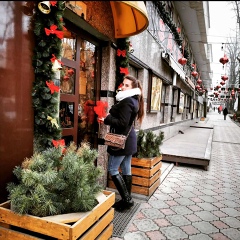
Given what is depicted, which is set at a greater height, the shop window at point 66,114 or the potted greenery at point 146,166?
the shop window at point 66,114

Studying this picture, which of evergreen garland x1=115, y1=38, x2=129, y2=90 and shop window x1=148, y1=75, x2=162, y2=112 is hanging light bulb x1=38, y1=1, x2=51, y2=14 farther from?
shop window x1=148, y1=75, x2=162, y2=112

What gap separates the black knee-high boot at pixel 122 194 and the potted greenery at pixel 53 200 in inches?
41.9

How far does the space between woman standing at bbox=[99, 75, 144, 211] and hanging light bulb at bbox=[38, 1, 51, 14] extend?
1342mm

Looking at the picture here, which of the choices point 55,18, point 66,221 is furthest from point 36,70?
point 66,221

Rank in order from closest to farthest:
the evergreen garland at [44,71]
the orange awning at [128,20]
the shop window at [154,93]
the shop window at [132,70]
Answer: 1. the orange awning at [128,20]
2. the evergreen garland at [44,71]
3. the shop window at [132,70]
4. the shop window at [154,93]

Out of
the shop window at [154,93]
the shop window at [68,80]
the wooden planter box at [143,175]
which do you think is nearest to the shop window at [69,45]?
the shop window at [68,80]

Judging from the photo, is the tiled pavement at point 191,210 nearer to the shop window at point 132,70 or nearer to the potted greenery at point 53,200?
the potted greenery at point 53,200

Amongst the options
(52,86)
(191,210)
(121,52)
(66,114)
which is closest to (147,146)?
(191,210)

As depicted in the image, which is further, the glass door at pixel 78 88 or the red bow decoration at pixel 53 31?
the glass door at pixel 78 88

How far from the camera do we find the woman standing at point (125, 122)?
3100 millimetres

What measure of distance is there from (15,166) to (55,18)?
1557 millimetres

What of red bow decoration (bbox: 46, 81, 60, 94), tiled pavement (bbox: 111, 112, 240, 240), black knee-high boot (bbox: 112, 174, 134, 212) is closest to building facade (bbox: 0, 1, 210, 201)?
red bow decoration (bbox: 46, 81, 60, 94)

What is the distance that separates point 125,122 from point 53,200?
1.37m

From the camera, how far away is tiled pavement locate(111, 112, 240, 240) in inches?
120
